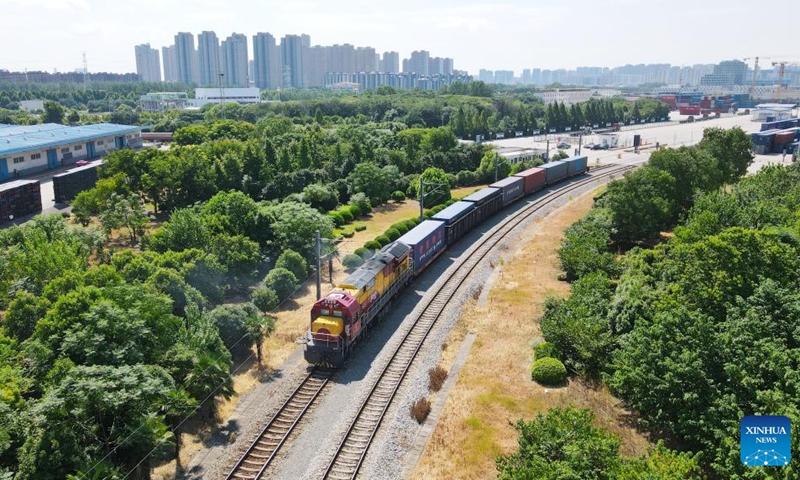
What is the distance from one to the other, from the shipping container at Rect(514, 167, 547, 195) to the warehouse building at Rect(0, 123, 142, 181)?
68141mm

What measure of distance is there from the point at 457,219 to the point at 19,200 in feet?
154

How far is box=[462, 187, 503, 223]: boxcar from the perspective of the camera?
194 ft

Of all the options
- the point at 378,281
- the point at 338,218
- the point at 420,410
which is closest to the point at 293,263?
the point at 378,281

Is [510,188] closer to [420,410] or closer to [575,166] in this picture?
[575,166]

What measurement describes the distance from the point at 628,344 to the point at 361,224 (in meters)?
39.6

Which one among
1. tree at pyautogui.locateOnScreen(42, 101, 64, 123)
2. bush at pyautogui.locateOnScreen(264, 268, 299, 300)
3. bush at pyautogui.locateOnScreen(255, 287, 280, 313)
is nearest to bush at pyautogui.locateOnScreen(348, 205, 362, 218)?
bush at pyautogui.locateOnScreen(264, 268, 299, 300)

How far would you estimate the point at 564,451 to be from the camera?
59.3 feet

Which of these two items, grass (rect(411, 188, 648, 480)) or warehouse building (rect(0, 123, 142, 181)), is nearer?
grass (rect(411, 188, 648, 480))

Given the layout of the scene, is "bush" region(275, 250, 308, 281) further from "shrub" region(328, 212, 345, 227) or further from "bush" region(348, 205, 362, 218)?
"bush" region(348, 205, 362, 218)

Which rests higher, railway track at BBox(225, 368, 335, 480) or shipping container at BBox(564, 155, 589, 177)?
shipping container at BBox(564, 155, 589, 177)

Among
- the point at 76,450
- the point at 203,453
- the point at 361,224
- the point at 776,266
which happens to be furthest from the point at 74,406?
the point at 361,224

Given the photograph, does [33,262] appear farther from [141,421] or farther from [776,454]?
[776,454]

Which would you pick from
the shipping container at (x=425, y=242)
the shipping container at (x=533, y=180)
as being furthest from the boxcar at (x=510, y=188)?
the shipping container at (x=425, y=242)

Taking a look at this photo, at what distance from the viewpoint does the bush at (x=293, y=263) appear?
142 feet
